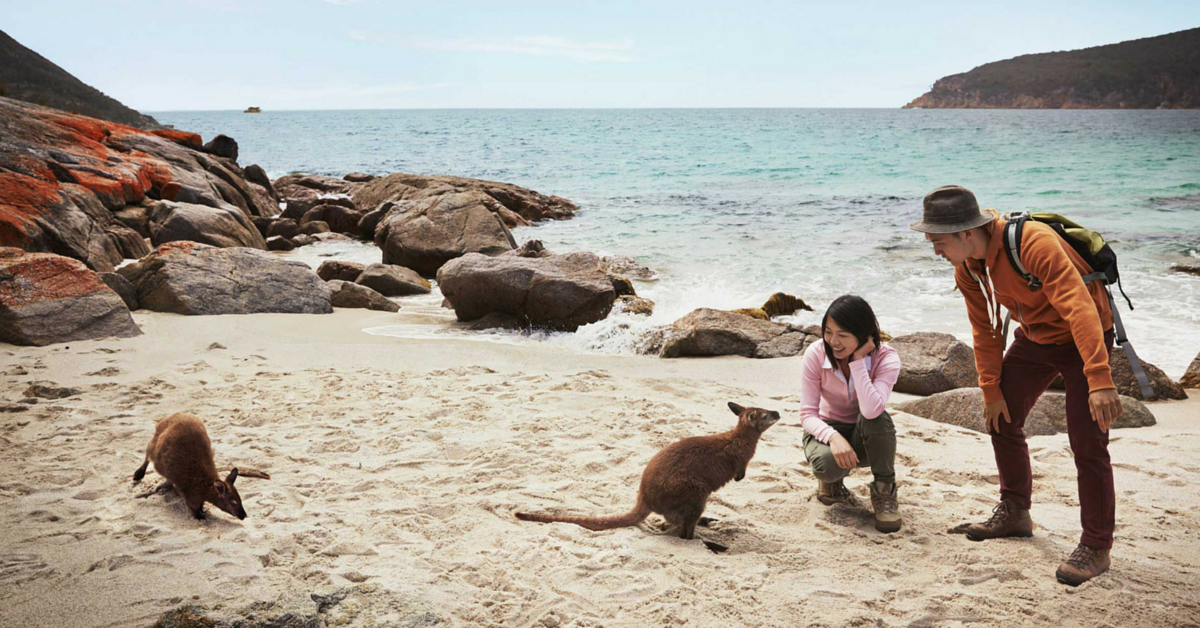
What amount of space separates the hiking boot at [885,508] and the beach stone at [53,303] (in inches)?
269

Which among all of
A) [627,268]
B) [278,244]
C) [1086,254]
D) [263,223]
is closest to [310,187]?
[263,223]

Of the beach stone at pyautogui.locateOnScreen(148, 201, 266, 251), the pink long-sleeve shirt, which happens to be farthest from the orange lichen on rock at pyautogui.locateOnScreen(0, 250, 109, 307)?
the pink long-sleeve shirt

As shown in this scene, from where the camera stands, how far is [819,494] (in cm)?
408

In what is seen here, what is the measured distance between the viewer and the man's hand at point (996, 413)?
3.57 m

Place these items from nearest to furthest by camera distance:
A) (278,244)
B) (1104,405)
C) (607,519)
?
(1104,405) < (607,519) < (278,244)

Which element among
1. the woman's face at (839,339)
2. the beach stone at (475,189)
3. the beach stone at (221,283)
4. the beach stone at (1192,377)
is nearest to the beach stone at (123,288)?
the beach stone at (221,283)

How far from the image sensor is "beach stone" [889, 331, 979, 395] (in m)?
6.62

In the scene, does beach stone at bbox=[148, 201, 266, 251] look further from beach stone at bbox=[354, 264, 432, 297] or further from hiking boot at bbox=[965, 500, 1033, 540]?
hiking boot at bbox=[965, 500, 1033, 540]

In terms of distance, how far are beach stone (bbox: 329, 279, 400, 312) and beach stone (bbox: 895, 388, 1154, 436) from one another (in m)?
6.67

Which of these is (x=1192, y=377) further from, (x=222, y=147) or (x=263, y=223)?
(x=222, y=147)

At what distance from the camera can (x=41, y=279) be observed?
23.0ft

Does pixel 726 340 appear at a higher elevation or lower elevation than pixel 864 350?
lower

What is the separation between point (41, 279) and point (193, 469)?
4817 mm

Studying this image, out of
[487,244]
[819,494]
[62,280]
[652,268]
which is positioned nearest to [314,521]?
[819,494]
